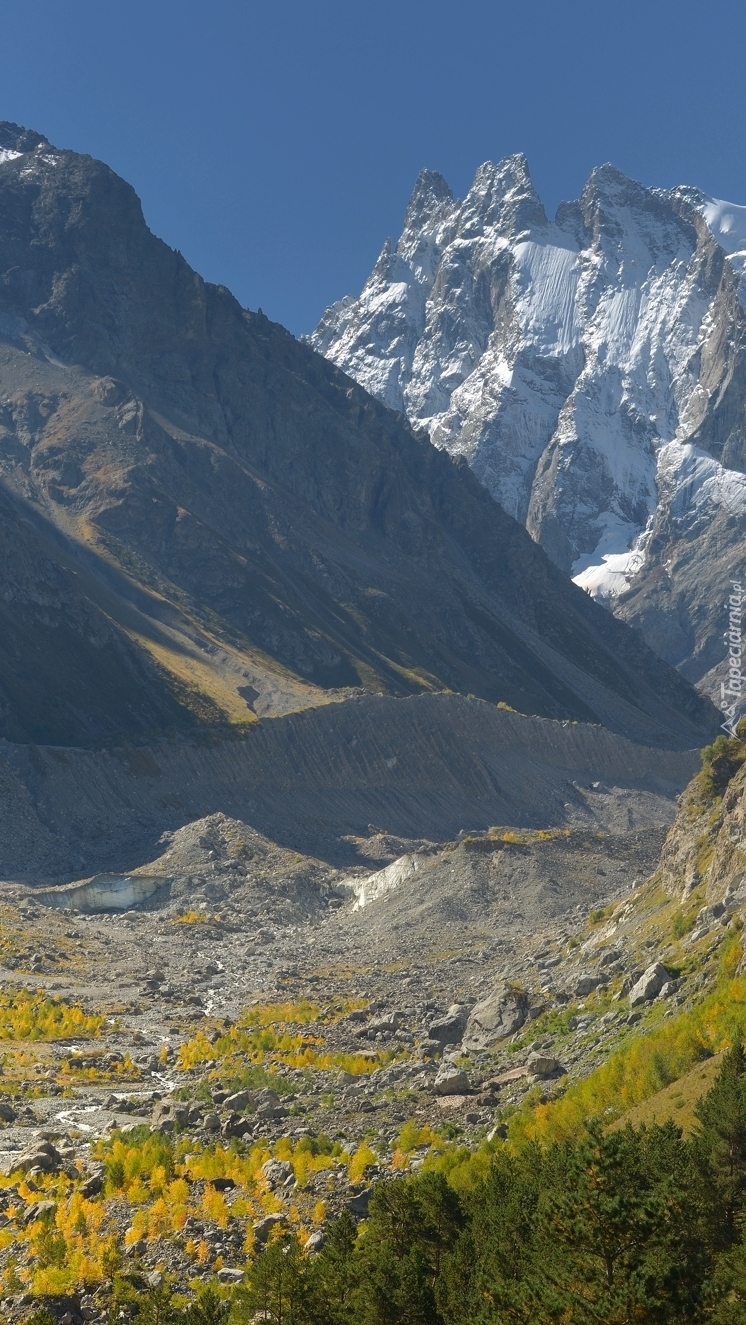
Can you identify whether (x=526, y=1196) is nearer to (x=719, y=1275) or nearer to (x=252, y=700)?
(x=719, y=1275)

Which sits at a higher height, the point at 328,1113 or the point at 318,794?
the point at 318,794

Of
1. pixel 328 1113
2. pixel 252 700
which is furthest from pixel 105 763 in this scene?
pixel 328 1113

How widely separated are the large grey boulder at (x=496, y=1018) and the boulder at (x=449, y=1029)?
349 millimetres

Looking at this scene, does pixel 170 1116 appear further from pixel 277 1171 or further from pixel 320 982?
pixel 320 982

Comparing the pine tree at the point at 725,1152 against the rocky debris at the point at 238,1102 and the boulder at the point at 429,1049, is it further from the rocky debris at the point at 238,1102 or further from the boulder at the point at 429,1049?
the boulder at the point at 429,1049

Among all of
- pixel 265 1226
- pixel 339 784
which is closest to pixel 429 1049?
pixel 265 1226

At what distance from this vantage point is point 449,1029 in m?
47.0

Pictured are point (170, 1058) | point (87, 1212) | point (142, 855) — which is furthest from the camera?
point (142, 855)

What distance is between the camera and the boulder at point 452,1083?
36.8 m

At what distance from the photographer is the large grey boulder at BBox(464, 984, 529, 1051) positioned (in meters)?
43.9

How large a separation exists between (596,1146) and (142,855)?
83705 millimetres

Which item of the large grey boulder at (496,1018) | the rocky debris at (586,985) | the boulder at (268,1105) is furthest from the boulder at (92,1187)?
the rocky debris at (586,985)

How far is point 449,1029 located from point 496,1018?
224 centimetres

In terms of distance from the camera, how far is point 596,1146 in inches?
786
